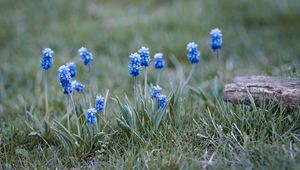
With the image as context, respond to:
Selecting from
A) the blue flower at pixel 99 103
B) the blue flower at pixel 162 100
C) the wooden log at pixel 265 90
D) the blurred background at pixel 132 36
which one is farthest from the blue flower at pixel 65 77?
the blurred background at pixel 132 36

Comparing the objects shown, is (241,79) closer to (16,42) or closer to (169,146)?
(169,146)

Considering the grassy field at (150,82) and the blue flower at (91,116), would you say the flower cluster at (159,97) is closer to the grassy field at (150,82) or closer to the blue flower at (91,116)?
Result: the grassy field at (150,82)

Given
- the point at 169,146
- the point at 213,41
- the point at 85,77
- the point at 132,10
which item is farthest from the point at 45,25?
the point at 169,146

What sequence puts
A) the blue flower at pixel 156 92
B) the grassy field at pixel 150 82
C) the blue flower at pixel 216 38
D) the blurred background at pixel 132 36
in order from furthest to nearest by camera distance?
the blurred background at pixel 132 36 < the blue flower at pixel 216 38 < the blue flower at pixel 156 92 < the grassy field at pixel 150 82

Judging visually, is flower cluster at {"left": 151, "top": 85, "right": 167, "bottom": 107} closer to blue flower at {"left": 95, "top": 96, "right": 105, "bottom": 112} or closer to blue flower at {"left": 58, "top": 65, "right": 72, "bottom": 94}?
blue flower at {"left": 95, "top": 96, "right": 105, "bottom": 112}

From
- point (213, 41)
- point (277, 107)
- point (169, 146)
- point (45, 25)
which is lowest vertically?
point (169, 146)

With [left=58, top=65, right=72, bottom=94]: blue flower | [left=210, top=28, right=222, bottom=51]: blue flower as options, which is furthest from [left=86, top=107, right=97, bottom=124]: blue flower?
[left=210, top=28, right=222, bottom=51]: blue flower

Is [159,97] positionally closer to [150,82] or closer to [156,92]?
[156,92]
